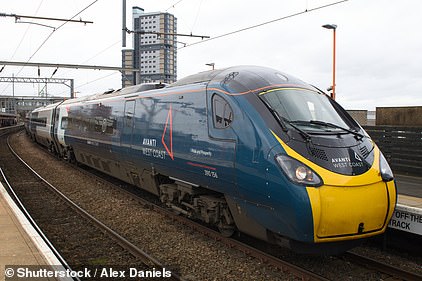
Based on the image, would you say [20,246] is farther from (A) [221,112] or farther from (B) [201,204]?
(A) [221,112]

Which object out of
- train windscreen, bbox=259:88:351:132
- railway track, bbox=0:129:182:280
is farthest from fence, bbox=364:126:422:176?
railway track, bbox=0:129:182:280

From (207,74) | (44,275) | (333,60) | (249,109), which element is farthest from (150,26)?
(44,275)

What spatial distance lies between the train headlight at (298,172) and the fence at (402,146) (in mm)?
8175

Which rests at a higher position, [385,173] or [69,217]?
[385,173]

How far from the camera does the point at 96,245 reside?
7152 millimetres

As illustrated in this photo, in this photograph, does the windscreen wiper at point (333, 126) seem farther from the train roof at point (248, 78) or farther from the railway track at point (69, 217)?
the railway track at point (69, 217)

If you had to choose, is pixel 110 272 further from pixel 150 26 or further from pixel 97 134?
pixel 150 26

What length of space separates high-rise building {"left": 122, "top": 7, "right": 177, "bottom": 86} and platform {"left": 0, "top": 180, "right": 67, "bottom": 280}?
43.4 feet

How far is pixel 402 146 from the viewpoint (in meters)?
12.0

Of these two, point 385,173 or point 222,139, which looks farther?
point 222,139

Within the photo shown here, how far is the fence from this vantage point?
1159cm

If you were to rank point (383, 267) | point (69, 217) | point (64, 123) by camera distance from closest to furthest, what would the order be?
point (383, 267) < point (69, 217) < point (64, 123)

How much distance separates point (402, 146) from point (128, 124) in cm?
841

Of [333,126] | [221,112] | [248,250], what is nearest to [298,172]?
[333,126]
